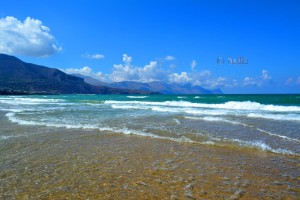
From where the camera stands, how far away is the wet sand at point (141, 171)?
5.45 metres

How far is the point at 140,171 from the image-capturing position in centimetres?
691

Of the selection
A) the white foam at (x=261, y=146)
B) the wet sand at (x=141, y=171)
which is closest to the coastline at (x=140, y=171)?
the wet sand at (x=141, y=171)

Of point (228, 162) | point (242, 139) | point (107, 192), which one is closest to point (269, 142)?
point (242, 139)

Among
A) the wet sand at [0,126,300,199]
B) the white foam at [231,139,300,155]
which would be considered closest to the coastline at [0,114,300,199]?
the wet sand at [0,126,300,199]

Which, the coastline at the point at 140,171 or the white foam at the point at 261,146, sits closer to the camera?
the coastline at the point at 140,171

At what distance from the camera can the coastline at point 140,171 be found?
5.46 metres

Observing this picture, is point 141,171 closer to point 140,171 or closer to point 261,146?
point 140,171

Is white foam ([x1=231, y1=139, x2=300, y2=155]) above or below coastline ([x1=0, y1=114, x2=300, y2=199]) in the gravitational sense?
above

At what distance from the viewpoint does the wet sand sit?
215 inches

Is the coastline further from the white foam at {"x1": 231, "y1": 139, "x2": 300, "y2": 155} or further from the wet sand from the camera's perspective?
the white foam at {"x1": 231, "y1": 139, "x2": 300, "y2": 155}

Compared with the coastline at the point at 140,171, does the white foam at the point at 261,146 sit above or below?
above

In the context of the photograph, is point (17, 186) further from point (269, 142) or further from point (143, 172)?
point (269, 142)

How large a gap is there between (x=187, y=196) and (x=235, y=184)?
1.45m

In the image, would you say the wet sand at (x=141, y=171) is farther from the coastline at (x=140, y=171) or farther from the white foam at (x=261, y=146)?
the white foam at (x=261, y=146)
